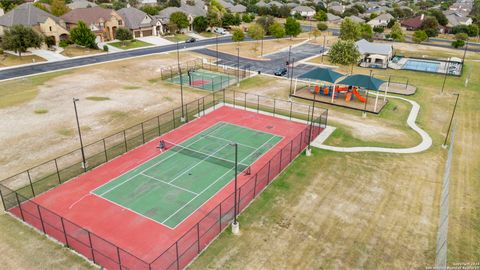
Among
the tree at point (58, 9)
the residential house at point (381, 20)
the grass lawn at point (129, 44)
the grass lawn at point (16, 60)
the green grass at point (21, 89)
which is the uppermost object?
the tree at point (58, 9)

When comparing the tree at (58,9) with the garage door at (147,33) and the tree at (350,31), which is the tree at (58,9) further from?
the tree at (350,31)

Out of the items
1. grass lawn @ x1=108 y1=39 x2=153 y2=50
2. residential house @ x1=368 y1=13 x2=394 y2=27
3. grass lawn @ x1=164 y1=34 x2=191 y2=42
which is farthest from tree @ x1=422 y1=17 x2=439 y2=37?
grass lawn @ x1=108 y1=39 x2=153 y2=50

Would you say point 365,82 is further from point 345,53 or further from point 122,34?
point 122,34

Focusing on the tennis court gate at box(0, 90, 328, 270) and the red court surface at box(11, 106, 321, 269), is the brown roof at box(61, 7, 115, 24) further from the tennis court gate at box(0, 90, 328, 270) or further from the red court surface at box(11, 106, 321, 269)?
the red court surface at box(11, 106, 321, 269)

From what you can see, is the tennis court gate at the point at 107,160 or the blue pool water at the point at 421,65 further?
the blue pool water at the point at 421,65

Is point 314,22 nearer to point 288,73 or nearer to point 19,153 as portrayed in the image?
point 288,73

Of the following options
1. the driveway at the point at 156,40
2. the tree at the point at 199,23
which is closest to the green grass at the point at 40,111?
the driveway at the point at 156,40

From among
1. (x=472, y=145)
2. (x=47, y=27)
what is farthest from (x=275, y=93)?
(x=47, y=27)
